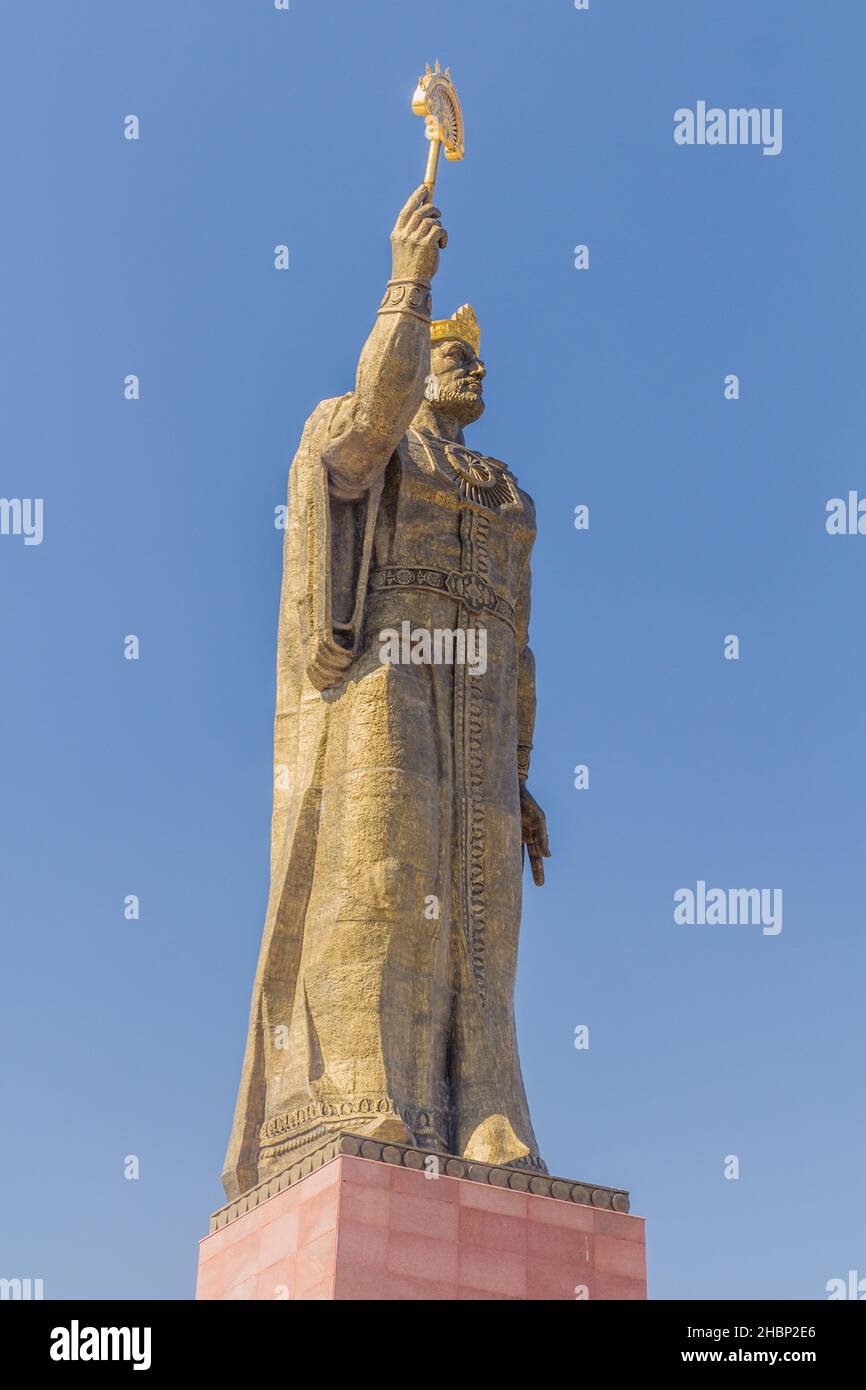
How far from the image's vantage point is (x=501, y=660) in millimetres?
11211

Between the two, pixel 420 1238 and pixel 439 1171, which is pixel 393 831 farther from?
pixel 420 1238

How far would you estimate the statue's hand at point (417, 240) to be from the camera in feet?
34.8

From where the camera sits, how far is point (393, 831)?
→ 10.3 m

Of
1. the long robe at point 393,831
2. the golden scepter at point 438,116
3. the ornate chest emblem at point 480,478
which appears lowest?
the long robe at point 393,831

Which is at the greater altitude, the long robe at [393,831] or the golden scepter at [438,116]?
the golden scepter at [438,116]

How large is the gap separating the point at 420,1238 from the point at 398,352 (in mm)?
4285

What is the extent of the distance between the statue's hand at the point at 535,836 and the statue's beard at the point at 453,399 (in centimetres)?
217

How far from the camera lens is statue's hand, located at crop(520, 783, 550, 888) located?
1180 centimetres

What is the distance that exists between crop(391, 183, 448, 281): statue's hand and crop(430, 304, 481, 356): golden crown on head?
3.82ft

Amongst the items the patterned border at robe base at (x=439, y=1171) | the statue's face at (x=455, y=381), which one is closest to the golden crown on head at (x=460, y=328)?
the statue's face at (x=455, y=381)

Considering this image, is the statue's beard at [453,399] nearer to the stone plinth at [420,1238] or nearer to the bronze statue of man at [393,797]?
the bronze statue of man at [393,797]

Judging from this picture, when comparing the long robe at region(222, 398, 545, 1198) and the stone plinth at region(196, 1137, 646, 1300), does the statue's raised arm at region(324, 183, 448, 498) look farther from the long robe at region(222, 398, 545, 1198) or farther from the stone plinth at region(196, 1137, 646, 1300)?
the stone plinth at region(196, 1137, 646, 1300)

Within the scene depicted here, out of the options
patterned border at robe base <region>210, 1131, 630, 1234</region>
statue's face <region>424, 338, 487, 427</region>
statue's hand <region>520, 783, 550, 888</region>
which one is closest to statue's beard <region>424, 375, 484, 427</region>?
statue's face <region>424, 338, 487, 427</region>
